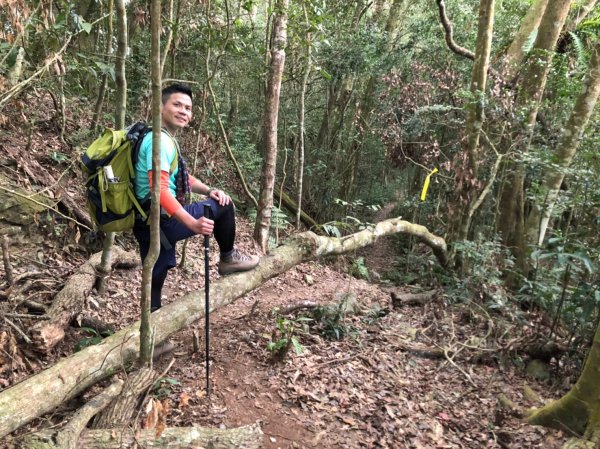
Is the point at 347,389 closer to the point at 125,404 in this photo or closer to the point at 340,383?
the point at 340,383

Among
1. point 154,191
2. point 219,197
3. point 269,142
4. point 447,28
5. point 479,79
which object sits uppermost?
point 447,28

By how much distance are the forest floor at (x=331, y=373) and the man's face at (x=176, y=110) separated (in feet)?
7.29

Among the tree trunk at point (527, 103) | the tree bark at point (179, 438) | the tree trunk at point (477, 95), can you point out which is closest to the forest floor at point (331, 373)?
A: the tree bark at point (179, 438)

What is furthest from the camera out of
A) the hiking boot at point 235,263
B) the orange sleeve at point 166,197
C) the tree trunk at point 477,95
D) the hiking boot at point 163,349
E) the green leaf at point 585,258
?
the tree trunk at point 477,95

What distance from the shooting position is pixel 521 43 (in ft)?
30.3

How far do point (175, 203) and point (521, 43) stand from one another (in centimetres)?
916

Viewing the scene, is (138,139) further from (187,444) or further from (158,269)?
(187,444)

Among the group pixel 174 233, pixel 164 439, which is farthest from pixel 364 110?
pixel 164 439

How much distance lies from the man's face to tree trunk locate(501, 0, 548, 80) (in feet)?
25.7

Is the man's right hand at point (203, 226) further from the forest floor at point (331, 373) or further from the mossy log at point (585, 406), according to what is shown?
the mossy log at point (585, 406)

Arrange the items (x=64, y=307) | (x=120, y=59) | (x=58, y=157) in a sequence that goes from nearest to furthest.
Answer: (x=64, y=307) < (x=120, y=59) < (x=58, y=157)

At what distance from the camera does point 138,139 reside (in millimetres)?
3316

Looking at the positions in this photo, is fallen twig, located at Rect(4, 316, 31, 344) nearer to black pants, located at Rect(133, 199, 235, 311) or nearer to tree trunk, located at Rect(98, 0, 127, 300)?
black pants, located at Rect(133, 199, 235, 311)

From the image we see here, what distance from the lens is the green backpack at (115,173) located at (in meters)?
3.33
